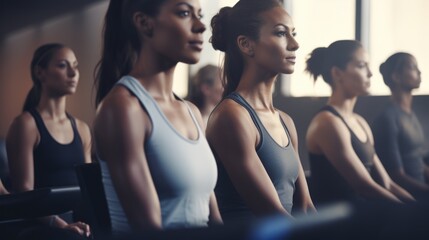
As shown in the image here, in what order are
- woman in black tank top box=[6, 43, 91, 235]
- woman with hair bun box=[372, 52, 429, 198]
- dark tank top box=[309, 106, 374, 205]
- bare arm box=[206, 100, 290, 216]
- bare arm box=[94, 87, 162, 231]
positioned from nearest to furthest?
bare arm box=[94, 87, 162, 231]
bare arm box=[206, 100, 290, 216]
woman in black tank top box=[6, 43, 91, 235]
dark tank top box=[309, 106, 374, 205]
woman with hair bun box=[372, 52, 429, 198]

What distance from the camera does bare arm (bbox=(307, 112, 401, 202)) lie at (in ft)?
2.72

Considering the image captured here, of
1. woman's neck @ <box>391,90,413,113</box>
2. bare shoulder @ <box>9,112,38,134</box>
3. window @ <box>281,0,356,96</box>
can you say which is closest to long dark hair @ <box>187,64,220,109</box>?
window @ <box>281,0,356,96</box>

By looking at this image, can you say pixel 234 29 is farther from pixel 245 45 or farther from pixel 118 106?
pixel 118 106

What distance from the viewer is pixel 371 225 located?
344 millimetres

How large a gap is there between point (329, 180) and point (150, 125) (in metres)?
0.42

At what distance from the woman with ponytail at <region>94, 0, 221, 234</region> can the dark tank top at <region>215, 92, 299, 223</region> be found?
74 mm

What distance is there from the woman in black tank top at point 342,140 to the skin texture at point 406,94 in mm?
44

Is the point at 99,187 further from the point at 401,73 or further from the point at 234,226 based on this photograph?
the point at 401,73

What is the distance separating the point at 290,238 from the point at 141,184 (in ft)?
0.56

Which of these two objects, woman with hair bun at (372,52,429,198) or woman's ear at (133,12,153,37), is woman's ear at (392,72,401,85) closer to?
woman with hair bun at (372,52,429,198)

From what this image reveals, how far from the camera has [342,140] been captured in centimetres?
83

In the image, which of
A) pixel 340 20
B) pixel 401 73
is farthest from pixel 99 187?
pixel 401 73

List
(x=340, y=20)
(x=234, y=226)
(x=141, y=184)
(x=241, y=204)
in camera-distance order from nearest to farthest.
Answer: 1. (x=234, y=226)
2. (x=141, y=184)
3. (x=241, y=204)
4. (x=340, y=20)

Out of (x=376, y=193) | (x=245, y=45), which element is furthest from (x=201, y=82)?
(x=376, y=193)
